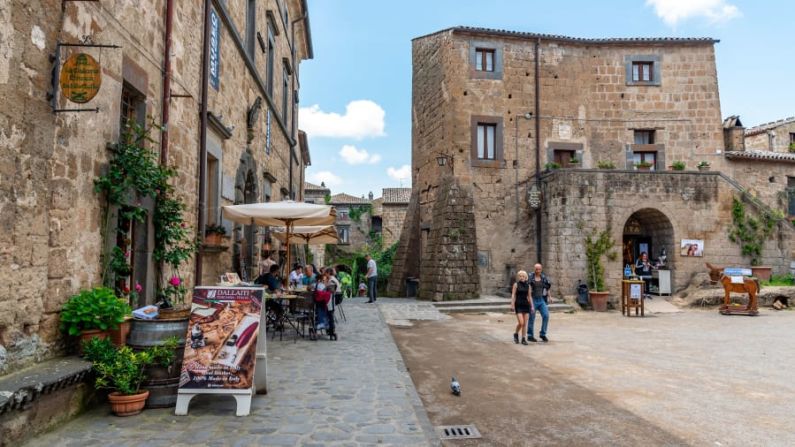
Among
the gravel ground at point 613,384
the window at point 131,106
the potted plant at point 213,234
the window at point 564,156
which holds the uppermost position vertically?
the window at point 564,156

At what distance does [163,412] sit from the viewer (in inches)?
168

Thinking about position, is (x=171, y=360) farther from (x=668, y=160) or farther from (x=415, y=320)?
(x=668, y=160)

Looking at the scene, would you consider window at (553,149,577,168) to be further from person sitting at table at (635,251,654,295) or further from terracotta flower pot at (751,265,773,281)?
terracotta flower pot at (751,265,773,281)

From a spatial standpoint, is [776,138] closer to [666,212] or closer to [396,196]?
[666,212]

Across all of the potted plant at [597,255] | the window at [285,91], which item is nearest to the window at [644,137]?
the potted plant at [597,255]

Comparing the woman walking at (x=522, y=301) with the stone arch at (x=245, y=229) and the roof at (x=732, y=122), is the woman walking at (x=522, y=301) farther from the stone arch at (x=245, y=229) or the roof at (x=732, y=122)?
the roof at (x=732, y=122)

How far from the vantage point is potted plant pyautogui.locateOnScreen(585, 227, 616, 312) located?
51.6 feet

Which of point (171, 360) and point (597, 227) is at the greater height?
point (597, 227)

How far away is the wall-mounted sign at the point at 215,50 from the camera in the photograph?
8.26 metres

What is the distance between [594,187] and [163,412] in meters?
14.9

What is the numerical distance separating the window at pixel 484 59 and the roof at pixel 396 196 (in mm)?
17101

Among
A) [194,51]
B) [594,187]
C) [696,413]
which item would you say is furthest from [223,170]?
[594,187]

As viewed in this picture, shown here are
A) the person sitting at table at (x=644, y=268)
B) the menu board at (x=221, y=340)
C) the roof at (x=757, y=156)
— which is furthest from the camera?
the roof at (x=757, y=156)

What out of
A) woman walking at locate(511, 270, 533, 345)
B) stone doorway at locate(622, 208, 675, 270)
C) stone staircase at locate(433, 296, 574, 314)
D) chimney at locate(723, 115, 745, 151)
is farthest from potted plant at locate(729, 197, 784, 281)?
woman walking at locate(511, 270, 533, 345)
